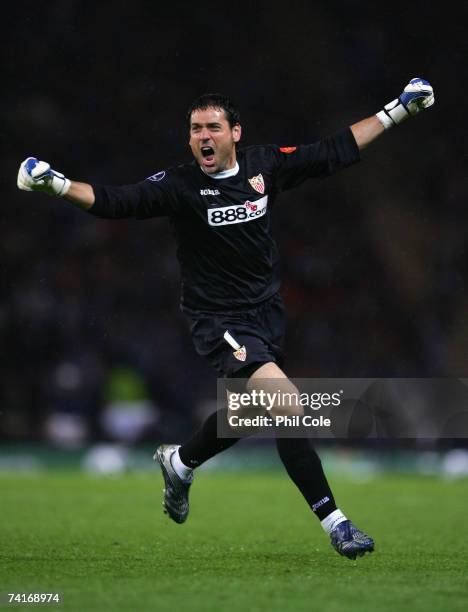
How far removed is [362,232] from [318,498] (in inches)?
423

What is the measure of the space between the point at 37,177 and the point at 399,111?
2.18m

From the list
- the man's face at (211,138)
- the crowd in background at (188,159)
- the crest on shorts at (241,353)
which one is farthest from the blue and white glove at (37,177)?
the crowd in background at (188,159)

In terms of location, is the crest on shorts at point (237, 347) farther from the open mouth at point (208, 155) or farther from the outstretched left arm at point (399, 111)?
the outstretched left arm at point (399, 111)

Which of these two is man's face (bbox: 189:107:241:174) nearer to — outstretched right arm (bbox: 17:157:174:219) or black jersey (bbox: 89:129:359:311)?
black jersey (bbox: 89:129:359:311)

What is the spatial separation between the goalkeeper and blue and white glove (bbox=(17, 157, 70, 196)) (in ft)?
1.56

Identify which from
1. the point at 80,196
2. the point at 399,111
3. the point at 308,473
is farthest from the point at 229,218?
the point at 308,473

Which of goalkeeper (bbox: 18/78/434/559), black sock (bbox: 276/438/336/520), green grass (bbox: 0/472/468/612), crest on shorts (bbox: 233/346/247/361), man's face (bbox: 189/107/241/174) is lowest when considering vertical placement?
green grass (bbox: 0/472/468/612)

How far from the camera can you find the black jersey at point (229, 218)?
6.27 metres

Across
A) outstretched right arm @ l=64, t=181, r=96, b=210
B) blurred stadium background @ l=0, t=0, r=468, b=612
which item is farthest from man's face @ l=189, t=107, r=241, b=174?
blurred stadium background @ l=0, t=0, r=468, b=612

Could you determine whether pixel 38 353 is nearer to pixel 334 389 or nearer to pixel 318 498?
pixel 334 389

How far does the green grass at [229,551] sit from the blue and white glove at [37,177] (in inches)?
73.2

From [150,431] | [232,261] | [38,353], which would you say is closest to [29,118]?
[38,353]

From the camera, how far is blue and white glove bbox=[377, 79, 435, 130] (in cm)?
639

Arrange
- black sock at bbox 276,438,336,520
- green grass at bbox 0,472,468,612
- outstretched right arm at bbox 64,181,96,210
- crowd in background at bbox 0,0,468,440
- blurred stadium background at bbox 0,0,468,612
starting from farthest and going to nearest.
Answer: crowd in background at bbox 0,0,468,440, blurred stadium background at bbox 0,0,468,612, black sock at bbox 276,438,336,520, outstretched right arm at bbox 64,181,96,210, green grass at bbox 0,472,468,612
